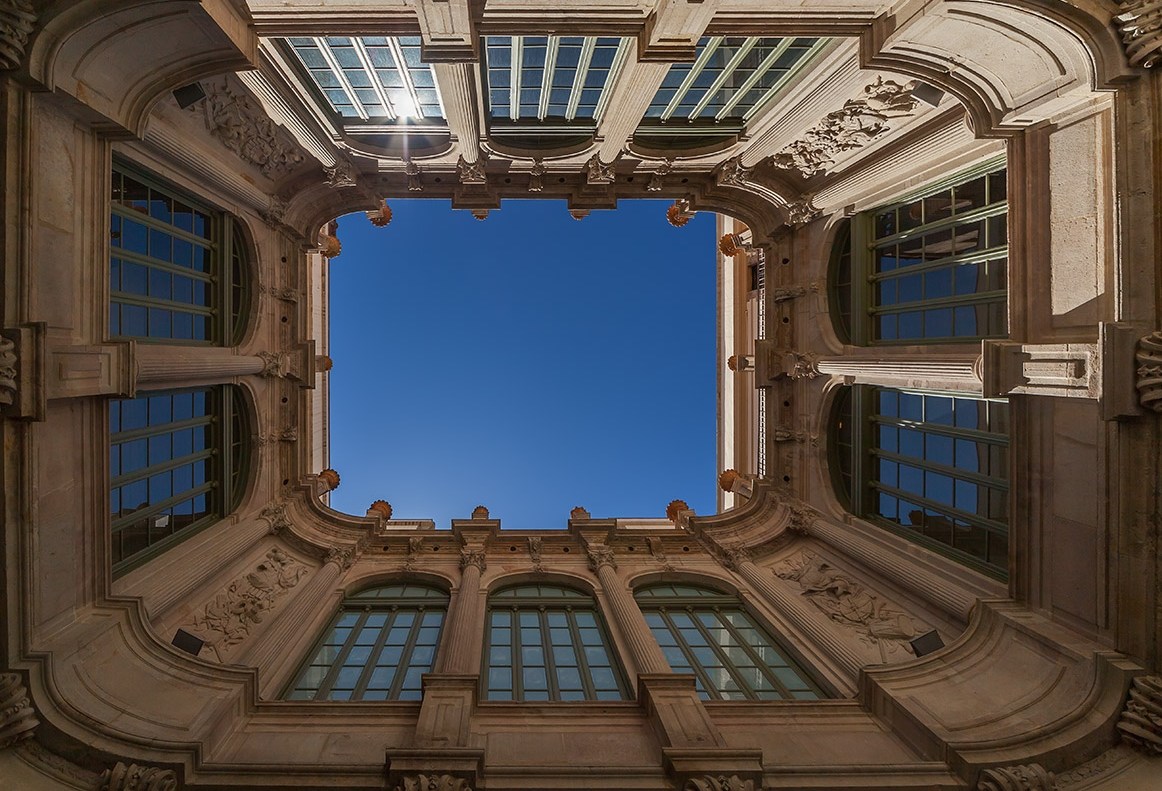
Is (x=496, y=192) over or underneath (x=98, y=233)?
over

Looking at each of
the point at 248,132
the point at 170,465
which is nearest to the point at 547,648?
the point at 170,465

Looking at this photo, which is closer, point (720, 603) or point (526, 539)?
point (720, 603)

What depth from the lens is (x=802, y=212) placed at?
1895cm

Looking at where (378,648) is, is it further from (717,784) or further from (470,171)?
(470,171)

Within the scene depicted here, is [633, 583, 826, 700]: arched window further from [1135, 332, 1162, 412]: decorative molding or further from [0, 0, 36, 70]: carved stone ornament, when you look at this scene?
[0, 0, 36, 70]: carved stone ornament

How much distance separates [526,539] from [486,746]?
29.1ft

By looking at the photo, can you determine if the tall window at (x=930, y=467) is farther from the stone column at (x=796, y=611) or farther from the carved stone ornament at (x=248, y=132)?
the carved stone ornament at (x=248, y=132)

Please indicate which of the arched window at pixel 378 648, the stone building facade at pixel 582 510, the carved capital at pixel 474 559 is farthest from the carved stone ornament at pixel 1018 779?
the carved capital at pixel 474 559

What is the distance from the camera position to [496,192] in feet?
67.1

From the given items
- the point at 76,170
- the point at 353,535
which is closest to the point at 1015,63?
the point at 76,170

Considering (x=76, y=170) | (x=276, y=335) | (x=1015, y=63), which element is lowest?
(x=276, y=335)

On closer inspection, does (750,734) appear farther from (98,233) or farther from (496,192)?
(496,192)

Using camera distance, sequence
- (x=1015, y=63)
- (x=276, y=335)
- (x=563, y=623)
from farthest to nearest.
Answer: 1. (x=276, y=335)
2. (x=563, y=623)
3. (x=1015, y=63)

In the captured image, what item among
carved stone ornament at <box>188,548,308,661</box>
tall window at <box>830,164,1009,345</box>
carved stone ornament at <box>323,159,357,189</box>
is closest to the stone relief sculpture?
tall window at <box>830,164,1009,345</box>
